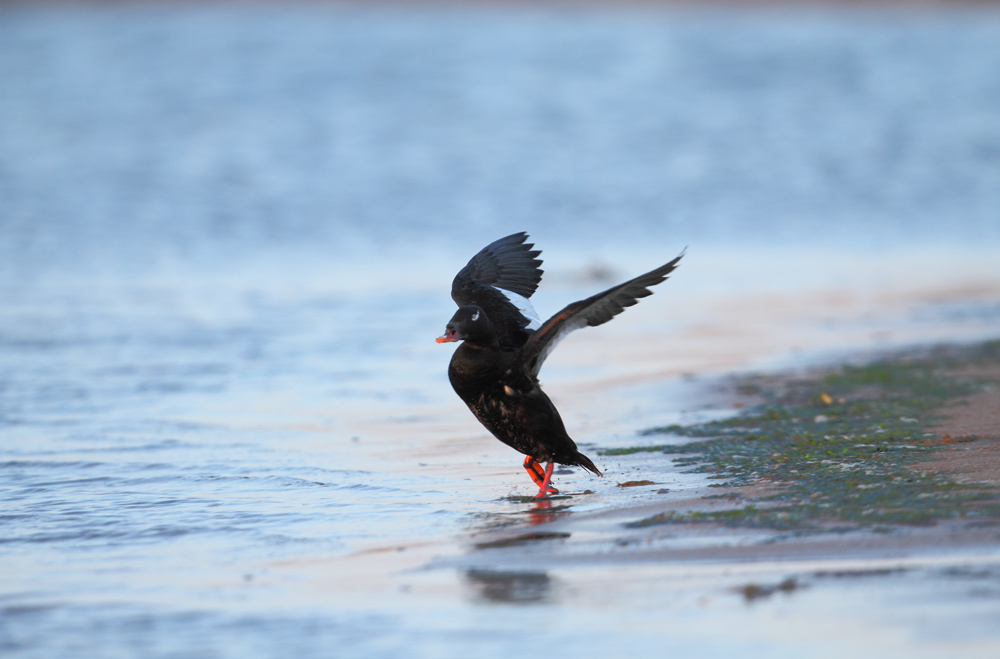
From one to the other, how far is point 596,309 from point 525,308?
1119mm

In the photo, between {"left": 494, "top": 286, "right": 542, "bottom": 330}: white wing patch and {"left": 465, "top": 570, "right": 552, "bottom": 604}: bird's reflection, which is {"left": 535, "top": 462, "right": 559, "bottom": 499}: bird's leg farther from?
{"left": 465, "top": 570, "right": 552, "bottom": 604}: bird's reflection

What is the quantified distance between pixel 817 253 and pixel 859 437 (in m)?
11.3

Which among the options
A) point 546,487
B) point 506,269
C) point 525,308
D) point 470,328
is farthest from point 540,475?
point 506,269

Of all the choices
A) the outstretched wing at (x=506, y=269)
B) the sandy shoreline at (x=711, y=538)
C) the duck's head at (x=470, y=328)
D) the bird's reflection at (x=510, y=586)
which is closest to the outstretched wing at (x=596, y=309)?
the duck's head at (x=470, y=328)

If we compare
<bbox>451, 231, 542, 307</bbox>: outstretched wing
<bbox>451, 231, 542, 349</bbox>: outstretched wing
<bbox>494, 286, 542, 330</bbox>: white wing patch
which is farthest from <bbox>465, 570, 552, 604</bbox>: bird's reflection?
<bbox>451, 231, 542, 307</bbox>: outstretched wing

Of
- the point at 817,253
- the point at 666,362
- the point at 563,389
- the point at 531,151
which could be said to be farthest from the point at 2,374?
the point at 531,151

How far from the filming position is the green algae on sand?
15.3 ft

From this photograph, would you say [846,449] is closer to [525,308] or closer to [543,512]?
[543,512]

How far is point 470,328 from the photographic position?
18.7ft

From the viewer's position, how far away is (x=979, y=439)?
595cm

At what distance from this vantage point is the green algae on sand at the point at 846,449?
183 inches

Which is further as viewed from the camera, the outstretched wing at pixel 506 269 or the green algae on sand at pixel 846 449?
the outstretched wing at pixel 506 269

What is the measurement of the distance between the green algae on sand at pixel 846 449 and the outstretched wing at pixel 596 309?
0.94 meters

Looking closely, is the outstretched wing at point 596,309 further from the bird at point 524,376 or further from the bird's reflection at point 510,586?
the bird's reflection at point 510,586
